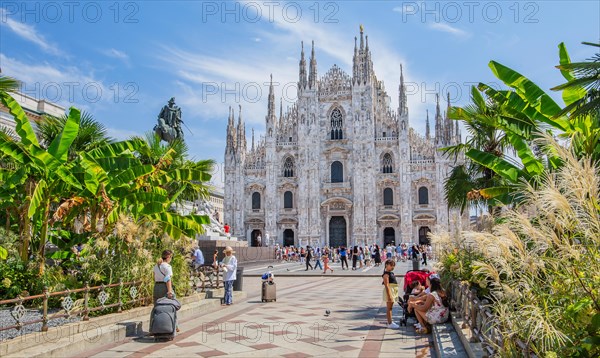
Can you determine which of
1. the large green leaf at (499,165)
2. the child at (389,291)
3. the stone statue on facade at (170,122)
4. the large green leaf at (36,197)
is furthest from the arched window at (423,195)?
the large green leaf at (36,197)

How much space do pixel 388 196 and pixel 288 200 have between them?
29.0 ft

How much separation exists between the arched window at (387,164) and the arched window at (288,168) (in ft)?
26.3

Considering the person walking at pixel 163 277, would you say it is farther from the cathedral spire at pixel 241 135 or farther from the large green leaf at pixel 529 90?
the cathedral spire at pixel 241 135

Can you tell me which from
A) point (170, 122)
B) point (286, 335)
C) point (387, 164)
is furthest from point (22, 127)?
point (387, 164)

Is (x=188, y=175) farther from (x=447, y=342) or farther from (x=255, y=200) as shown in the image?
(x=255, y=200)

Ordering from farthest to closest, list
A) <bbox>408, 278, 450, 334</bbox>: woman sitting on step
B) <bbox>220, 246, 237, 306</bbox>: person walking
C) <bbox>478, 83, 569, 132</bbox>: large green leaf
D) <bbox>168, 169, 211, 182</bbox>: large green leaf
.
Result: 1. <bbox>168, 169, 211, 182</bbox>: large green leaf
2. <bbox>220, 246, 237, 306</bbox>: person walking
3. <bbox>478, 83, 569, 132</bbox>: large green leaf
4. <bbox>408, 278, 450, 334</bbox>: woman sitting on step

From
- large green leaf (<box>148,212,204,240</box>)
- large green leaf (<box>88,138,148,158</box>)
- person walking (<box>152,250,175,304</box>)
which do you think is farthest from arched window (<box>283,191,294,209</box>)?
person walking (<box>152,250,175,304</box>)

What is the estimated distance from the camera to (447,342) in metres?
6.51

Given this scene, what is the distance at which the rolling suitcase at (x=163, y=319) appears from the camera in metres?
6.97

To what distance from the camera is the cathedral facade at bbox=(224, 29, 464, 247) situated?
42.5 metres

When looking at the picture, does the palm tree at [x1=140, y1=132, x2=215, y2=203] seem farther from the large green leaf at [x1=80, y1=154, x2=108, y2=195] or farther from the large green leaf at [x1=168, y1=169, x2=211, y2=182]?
the large green leaf at [x1=80, y1=154, x2=108, y2=195]

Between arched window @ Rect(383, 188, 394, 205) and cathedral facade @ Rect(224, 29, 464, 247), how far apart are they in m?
0.09

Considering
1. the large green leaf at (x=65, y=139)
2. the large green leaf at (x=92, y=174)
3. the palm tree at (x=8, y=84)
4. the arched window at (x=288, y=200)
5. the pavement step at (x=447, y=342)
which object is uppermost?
the arched window at (x=288, y=200)

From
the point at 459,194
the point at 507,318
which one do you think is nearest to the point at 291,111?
the point at 459,194
